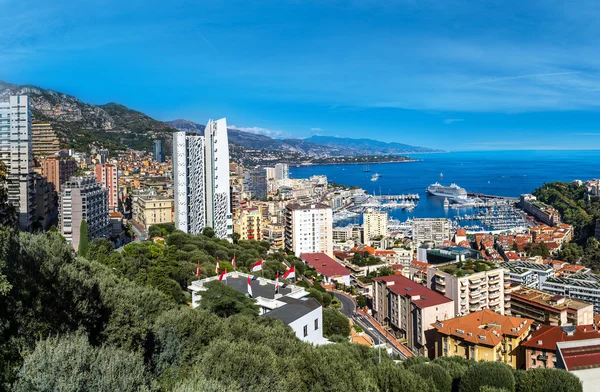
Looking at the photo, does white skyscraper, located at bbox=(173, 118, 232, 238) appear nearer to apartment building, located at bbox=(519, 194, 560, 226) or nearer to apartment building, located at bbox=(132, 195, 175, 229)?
apartment building, located at bbox=(132, 195, 175, 229)

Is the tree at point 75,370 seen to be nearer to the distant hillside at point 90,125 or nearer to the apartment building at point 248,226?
the apartment building at point 248,226

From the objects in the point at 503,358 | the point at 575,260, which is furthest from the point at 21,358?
the point at 575,260

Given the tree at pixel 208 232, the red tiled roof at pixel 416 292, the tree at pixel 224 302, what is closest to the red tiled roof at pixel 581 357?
the red tiled roof at pixel 416 292

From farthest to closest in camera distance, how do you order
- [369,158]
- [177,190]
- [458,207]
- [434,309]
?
1. [369,158]
2. [458,207]
3. [177,190]
4. [434,309]

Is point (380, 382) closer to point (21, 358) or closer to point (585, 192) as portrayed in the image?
point (21, 358)

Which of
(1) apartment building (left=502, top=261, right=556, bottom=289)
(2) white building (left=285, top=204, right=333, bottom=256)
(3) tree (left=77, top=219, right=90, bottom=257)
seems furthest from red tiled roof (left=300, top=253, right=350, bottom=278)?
(3) tree (left=77, top=219, right=90, bottom=257)

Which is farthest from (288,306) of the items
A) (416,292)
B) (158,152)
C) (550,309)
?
(158,152)
